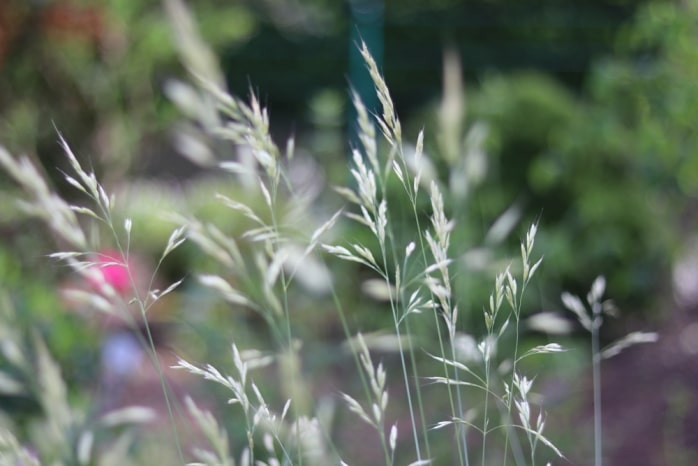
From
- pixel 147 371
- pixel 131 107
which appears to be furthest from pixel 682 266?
pixel 131 107

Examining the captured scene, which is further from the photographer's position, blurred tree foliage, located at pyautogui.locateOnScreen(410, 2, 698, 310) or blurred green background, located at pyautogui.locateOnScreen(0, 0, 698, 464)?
blurred tree foliage, located at pyautogui.locateOnScreen(410, 2, 698, 310)

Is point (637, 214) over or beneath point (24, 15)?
beneath

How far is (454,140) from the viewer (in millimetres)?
1838

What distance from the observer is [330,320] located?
199 inches

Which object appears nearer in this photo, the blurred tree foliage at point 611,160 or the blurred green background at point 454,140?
the blurred green background at point 454,140

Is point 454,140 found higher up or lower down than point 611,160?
higher up

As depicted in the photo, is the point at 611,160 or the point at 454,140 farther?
the point at 611,160

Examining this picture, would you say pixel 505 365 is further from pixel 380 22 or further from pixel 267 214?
pixel 380 22

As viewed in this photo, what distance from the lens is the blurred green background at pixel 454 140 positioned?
11.0 feet

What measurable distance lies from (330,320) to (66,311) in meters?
1.47

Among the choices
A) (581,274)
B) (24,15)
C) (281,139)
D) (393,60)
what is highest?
(24,15)

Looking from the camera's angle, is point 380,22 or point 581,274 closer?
point 581,274

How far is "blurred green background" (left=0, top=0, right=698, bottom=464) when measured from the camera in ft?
11.0

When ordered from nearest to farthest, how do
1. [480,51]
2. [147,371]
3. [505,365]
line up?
[505,365], [147,371], [480,51]
